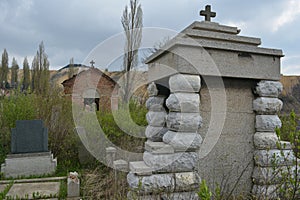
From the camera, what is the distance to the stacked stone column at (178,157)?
2.42m

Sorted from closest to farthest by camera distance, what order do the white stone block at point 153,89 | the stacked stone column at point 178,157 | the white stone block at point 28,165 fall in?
1. the stacked stone column at point 178,157
2. the white stone block at point 153,89
3. the white stone block at point 28,165

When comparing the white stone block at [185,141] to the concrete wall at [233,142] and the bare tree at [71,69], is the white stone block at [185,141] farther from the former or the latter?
the bare tree at [71,69]

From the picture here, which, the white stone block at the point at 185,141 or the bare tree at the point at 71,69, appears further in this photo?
the bare tree at the point at 71,69

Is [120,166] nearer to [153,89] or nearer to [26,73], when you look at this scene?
[153,89]

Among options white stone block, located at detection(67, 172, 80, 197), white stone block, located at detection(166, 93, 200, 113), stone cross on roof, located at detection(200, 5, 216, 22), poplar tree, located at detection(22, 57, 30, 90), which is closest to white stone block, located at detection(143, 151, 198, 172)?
white stone block, located at detection(166, 93, 200, 113)

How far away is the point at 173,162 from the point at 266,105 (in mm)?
1487

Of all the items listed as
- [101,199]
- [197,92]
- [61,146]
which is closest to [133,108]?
[61,146]

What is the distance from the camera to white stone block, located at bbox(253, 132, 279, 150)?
2770mm

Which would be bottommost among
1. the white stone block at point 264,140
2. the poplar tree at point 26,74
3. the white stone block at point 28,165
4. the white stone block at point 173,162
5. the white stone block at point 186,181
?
the white stone block at point 28,165

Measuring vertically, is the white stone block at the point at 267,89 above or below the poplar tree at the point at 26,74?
below

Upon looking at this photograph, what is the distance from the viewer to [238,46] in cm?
272

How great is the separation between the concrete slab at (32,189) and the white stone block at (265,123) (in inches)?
136

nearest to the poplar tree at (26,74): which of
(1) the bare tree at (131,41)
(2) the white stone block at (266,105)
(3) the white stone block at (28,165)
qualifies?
(1) the bare tree at (131,41)

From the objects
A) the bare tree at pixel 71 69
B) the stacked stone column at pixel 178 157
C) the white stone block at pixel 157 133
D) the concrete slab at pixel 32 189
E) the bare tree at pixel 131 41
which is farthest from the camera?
the bare tree at pixel 71 69
